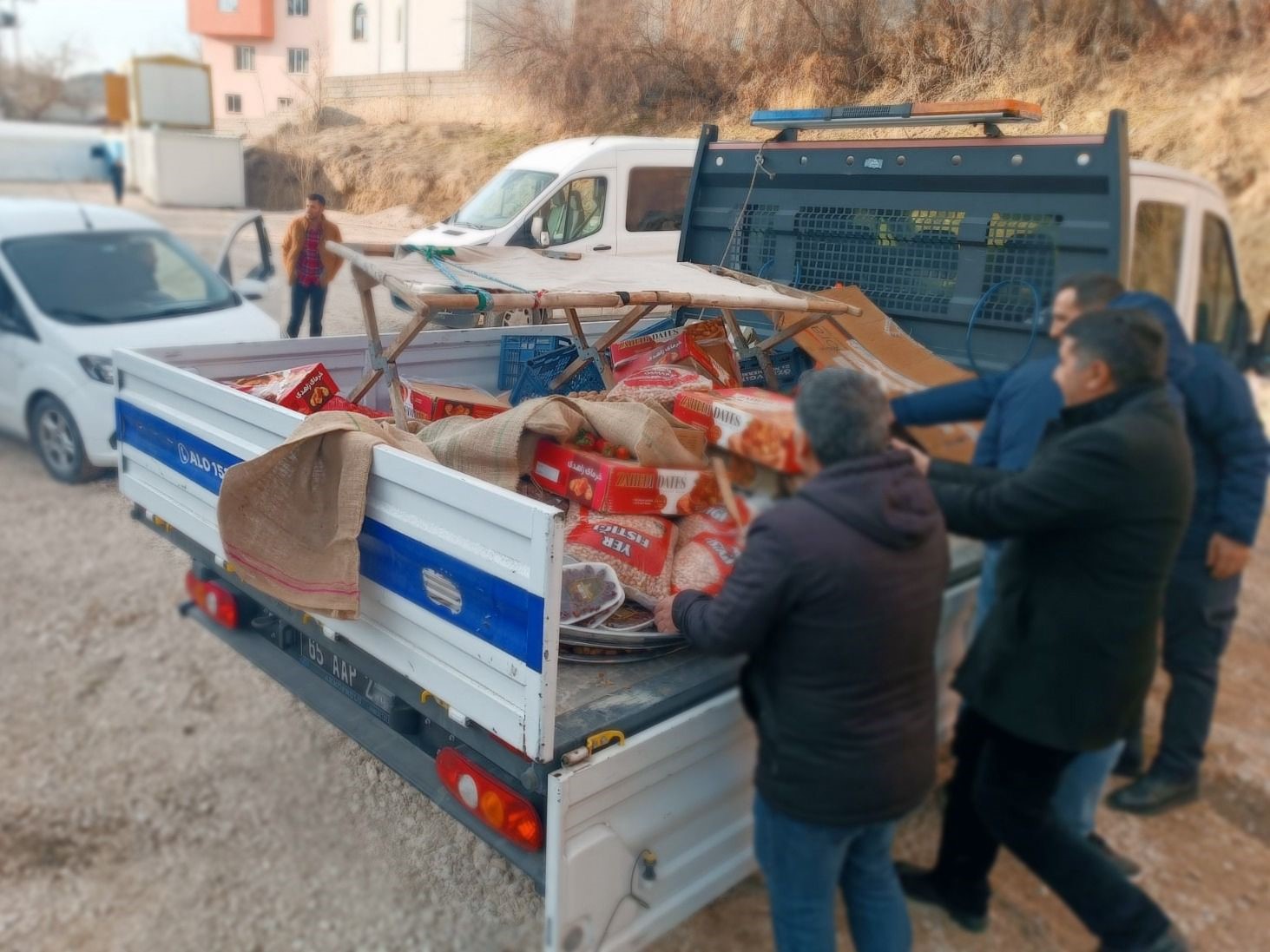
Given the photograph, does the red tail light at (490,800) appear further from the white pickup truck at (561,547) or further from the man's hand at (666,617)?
the man's hand at (666,617)

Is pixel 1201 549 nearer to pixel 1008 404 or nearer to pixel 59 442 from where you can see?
pixel 1008 404

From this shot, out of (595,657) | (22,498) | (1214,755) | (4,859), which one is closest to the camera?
(595,657)

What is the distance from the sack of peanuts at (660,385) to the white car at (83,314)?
3.67 meters

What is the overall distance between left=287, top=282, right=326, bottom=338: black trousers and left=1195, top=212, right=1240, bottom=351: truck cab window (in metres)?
7.33

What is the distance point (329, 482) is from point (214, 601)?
41.6 inches

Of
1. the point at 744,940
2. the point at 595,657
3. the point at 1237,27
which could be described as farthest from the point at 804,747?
the point at 1237,27

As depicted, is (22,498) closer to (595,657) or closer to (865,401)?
(595,657)

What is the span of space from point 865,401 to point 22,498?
557 cm

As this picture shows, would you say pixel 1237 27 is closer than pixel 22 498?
No

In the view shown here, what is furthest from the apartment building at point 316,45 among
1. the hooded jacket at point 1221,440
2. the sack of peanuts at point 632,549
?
the hooded jacket at point 1221,440

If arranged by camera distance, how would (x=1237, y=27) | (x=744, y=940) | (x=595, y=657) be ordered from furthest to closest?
(x=1237, y=27), (x=744, y=940), (x=595, y=657)

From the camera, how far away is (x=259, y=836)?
9.98ft

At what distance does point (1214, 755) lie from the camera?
12.2 ft

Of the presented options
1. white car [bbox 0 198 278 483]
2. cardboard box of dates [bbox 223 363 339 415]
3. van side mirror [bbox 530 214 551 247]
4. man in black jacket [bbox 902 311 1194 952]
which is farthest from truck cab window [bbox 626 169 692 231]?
man in black jacket [bbox 902 311 1194 952]
